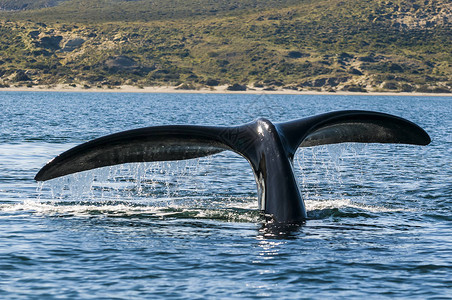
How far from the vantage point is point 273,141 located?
1196 centimetres

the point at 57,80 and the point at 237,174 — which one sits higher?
the point at 57,80

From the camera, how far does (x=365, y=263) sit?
10.5 m

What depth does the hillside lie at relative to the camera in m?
136

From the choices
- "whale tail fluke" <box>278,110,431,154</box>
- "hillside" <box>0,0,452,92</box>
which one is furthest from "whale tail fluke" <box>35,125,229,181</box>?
"hillside" <box>0,0,452,92</box>

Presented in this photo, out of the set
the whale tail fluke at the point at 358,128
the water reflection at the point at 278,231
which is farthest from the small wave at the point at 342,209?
the whale tail fluke at the point at 358,128

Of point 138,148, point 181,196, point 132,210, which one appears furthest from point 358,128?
point 181,196

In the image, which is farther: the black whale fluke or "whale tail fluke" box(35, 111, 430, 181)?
the black whale fluke

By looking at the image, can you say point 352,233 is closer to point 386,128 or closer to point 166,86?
point 386,128

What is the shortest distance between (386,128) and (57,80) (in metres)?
124

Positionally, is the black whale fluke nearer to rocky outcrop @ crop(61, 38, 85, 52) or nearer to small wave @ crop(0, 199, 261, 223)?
small wave @ crop(0, 199, 261, 223)

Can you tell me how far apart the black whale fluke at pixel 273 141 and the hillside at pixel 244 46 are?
12246 centimetres

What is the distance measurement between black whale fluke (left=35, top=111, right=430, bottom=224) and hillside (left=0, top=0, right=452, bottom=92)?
122 metres

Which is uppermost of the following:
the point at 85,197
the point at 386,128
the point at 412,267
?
the point at 386,128

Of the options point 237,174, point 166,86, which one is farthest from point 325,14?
point 237,174
